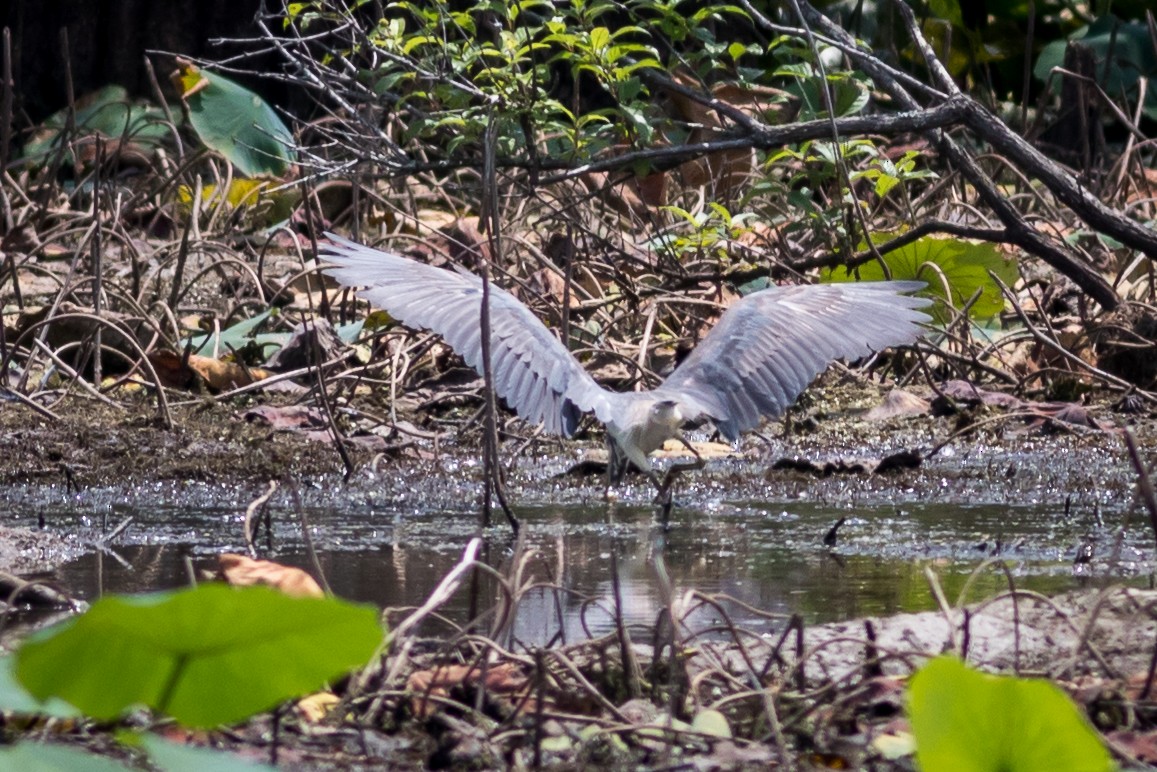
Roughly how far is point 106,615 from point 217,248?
18.4ft

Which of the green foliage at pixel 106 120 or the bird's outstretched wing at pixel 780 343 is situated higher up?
the green foliage at pixel 106 120

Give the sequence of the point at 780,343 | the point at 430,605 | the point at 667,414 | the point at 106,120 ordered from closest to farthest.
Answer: the point at 430,605 → the point at 667,414 → the point at 780,343 → the point at 106,120

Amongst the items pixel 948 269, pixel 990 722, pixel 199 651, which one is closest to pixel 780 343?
pixel 948 269

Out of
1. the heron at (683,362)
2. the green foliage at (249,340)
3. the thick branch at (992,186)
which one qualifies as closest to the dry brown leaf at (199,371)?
the green foliage at (249,340)

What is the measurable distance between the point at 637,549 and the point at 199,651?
2555mm

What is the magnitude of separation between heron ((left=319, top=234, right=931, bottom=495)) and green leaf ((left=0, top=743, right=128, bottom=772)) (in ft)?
10.1

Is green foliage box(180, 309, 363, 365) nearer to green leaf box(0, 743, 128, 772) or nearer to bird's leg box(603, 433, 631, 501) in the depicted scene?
Result: bird's leg box(603, 433, 631, 501)

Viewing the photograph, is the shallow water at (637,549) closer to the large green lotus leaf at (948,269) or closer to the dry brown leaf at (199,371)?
the dry brown leaf at (199,371)

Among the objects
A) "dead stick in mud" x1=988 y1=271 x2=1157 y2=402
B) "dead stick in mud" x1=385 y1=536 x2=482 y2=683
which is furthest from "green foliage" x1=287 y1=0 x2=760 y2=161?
"dead stick in mud" x1=385 y1=536 x2=482 y2=683

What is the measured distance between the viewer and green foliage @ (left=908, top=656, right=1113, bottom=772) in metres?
1.58

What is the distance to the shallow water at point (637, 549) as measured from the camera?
3.39 metres

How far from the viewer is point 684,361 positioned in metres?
4.98

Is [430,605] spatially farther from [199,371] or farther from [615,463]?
[199,371]

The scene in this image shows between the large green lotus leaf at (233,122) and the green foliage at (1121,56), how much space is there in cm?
433
